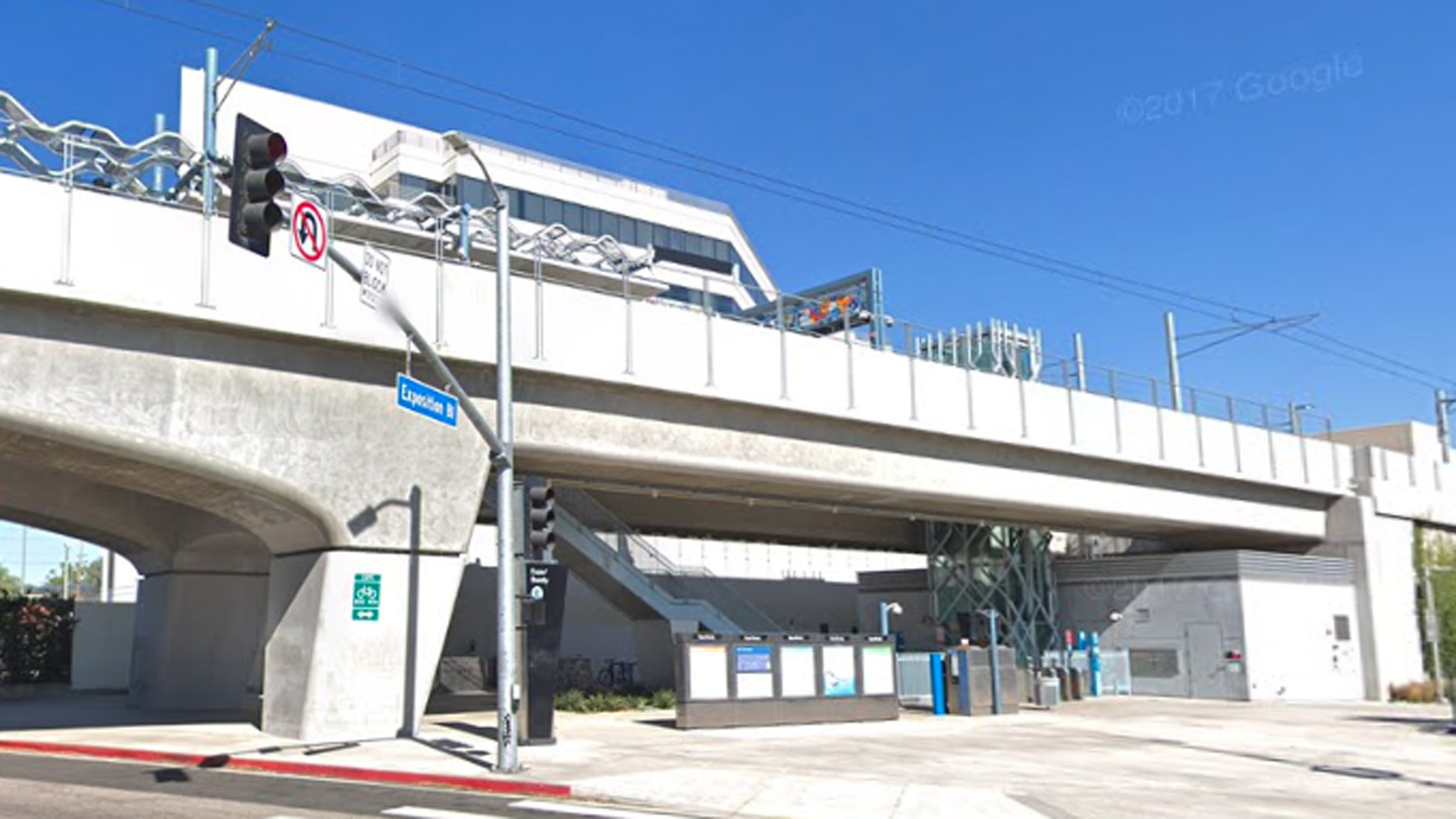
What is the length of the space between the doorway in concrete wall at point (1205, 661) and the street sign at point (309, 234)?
31.7 meters

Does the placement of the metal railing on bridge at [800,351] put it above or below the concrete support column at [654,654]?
above

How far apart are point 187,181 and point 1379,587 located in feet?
125

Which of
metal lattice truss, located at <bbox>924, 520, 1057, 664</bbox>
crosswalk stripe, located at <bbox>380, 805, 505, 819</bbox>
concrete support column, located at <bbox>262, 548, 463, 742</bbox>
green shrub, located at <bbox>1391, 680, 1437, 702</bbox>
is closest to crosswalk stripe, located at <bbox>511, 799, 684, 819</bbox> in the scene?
crosswalk stripe, located at <bbox>380, 805, 505, 819</bbox>

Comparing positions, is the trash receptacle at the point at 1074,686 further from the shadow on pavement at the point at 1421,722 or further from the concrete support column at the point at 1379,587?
the concrete support column at the point at 1379,587

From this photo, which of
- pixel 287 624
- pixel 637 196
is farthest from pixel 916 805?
pixel 637 196

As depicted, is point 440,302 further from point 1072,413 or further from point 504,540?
point 1072,413

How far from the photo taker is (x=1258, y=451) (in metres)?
39.9

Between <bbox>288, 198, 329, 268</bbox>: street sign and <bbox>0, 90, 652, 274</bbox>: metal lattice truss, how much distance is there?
5.72 metres

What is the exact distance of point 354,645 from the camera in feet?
69.7

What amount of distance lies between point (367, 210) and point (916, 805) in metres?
22.1

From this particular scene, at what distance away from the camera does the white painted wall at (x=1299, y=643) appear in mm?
37156


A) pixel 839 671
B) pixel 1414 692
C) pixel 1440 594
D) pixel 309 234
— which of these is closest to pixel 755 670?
pixel 839 671

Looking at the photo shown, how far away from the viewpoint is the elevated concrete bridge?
62.4ft

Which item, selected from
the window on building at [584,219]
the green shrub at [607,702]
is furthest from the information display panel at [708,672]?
the window on building at [584,219]
